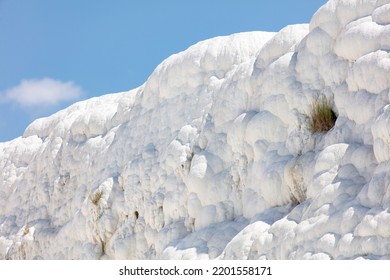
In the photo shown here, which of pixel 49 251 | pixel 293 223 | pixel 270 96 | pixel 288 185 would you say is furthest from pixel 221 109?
pixel 49 251

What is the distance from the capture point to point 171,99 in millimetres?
14969

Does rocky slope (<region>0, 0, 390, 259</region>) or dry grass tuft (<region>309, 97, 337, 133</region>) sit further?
dry grass tuft (<region>309, 97, 337, 133</region>)

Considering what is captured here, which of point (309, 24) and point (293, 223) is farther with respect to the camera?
point (309, 24)

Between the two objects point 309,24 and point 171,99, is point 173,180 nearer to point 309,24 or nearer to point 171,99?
point 171,99

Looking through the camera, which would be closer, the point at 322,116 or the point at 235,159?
the point at 322,116

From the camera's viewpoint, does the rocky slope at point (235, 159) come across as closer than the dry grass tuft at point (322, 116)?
Yes

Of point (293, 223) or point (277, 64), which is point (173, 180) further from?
point (293, 223)
